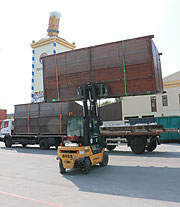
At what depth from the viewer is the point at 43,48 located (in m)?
34.0

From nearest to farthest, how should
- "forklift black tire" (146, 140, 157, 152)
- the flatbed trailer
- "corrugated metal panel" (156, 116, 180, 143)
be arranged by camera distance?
the flatbed trailer < "forklift black tire" (146, 140, 157, 152) < "corrugated metal panel" (156, 116, 180, 143)

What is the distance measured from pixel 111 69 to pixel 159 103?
1989 cm

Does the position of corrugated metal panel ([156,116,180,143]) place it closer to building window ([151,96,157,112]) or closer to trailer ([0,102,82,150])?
building window ([151,96,157,112])

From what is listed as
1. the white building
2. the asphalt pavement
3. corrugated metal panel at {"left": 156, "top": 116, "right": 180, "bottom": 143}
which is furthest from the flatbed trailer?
the white building

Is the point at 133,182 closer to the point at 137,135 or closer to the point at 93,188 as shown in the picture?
the point at 93,188

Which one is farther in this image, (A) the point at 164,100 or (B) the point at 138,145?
(A) the point at 164,100

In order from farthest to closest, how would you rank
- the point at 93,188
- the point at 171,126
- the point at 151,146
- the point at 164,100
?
1. the point at 164,100
2. the point at 171,126
3. the point at 151,146
4. the point at 93,188

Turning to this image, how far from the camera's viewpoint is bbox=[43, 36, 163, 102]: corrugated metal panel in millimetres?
9281

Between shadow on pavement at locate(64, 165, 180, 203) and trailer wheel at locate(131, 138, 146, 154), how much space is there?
4712 mm

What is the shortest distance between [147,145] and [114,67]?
664 centimetres

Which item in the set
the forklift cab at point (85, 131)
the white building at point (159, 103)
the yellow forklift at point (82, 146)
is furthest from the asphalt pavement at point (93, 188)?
the white building at point (159, 103)

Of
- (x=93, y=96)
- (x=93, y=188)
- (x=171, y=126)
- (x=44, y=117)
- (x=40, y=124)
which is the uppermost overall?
(x=93, y=96)

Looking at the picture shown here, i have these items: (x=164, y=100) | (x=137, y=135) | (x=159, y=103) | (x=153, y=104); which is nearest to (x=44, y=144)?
(x=137, y=135)

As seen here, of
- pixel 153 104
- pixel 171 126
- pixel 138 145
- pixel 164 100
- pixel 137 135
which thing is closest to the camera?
pixel 138 145
